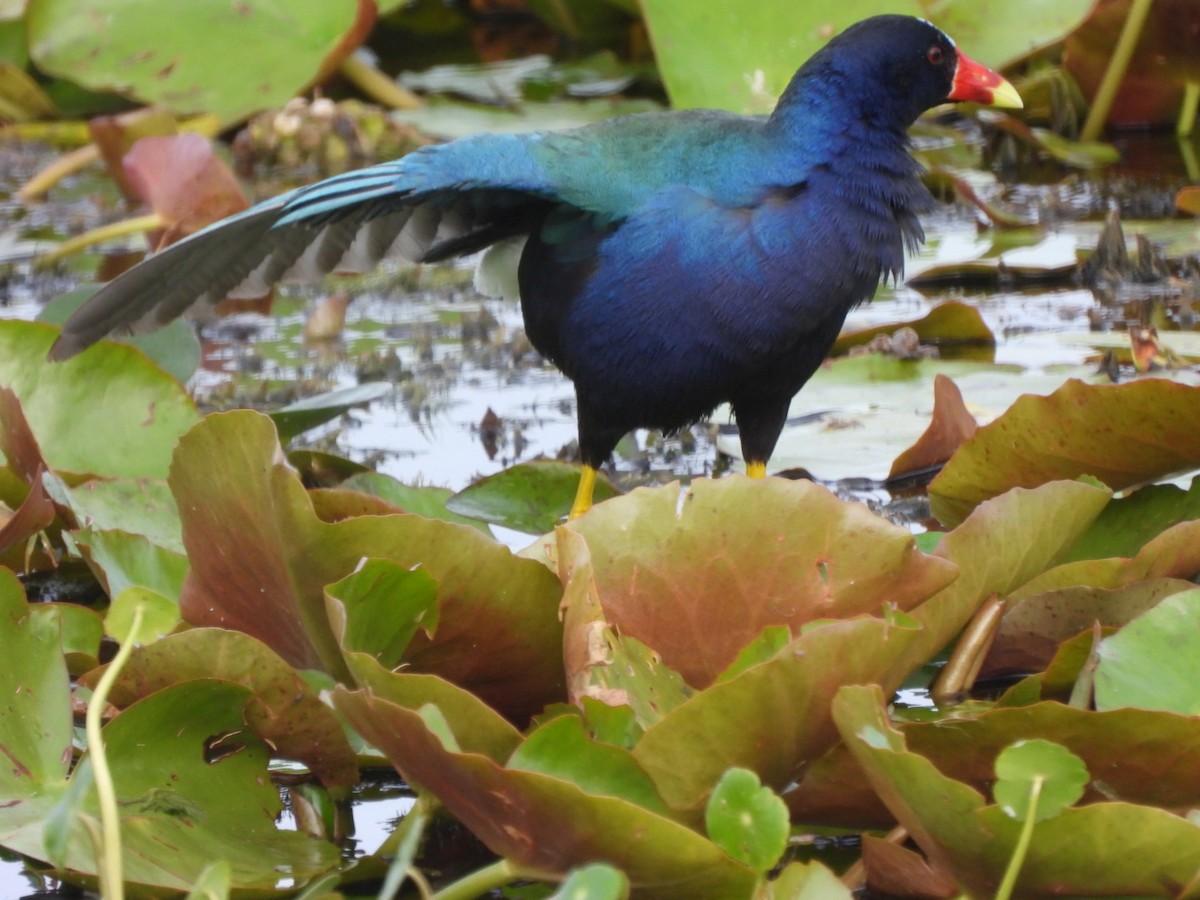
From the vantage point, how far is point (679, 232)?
2061mm

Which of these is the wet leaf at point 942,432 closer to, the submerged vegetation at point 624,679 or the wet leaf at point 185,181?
the submerged vegetation at point 624,679

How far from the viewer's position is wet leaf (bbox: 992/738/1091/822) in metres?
1.11

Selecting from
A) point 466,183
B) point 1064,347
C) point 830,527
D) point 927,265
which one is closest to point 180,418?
point 466,183

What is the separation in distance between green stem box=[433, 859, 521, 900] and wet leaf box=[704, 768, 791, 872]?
0.47 feet

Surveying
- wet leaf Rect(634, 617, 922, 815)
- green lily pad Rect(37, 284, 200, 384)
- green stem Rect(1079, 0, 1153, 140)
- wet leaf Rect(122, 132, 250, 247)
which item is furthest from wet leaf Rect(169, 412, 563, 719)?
green stem Rect(1079, 0, 1153, 140)

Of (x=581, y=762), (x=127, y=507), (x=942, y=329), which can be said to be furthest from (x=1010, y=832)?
(x=942, y=329)

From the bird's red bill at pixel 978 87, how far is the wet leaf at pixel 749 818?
1492 mm

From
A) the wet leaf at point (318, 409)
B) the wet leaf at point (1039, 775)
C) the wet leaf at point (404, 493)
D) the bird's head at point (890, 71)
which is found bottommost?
the wet leaf at point (318, 409)

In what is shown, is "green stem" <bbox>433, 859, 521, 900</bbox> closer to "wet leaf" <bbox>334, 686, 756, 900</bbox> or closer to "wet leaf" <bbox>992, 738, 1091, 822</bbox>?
"wet leaf" <bbox>334, 686, 756, 900</bbox>

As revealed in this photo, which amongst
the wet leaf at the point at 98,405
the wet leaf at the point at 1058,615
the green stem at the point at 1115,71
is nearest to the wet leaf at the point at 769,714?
the wet leaf at the point at 1058,615

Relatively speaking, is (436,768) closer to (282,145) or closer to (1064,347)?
(1064,347)

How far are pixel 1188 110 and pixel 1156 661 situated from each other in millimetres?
3310

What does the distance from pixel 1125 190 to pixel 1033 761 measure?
3.10 m

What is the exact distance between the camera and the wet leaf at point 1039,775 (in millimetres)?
1105
